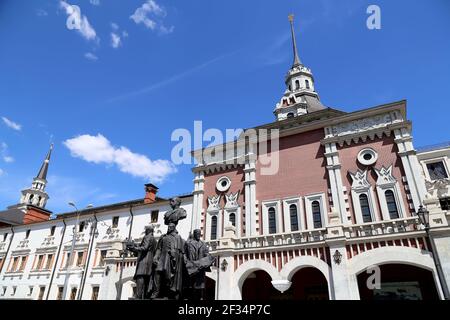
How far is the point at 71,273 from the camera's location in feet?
97.8

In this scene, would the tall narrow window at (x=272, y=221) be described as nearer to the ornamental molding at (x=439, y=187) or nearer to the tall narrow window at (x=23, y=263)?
the ornamental molding at (x=439, y=187)

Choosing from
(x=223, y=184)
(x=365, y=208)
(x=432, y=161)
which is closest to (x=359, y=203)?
(x=365, y=208)

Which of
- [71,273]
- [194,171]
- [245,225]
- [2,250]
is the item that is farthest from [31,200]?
[245,225]

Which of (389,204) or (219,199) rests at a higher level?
(219,199)

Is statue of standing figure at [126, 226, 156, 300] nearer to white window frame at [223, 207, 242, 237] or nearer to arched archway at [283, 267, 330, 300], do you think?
arched archway at [283, 267, 330, 300]

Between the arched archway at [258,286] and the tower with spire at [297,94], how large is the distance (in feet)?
74.6

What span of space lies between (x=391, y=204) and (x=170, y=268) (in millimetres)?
16744

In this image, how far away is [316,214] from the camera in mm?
20406

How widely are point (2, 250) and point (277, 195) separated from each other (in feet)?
126

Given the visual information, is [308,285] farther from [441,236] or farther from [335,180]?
[441,236]

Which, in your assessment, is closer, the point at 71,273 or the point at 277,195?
the point at 277,195

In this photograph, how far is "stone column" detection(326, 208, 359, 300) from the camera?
1454cm
